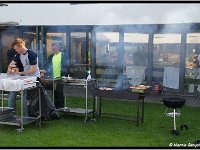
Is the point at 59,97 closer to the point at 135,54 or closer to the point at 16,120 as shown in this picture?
the point at 16,120

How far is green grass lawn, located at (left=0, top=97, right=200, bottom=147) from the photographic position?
5.83 m

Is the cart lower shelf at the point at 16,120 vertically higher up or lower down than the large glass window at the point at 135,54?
lower down

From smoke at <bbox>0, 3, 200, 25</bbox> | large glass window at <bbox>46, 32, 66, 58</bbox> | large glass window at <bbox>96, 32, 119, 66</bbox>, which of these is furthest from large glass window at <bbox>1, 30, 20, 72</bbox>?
large glass window at <bbox>96, 32, 119, 66</bbox>

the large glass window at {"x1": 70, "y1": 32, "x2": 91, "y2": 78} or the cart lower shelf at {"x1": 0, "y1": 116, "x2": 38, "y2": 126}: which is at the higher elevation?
the large glass window at {"x1": 70, "y1": 32, "x2": 91, "y2": 78}

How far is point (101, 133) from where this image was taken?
6430 mm

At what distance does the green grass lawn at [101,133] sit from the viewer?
19.1 ft

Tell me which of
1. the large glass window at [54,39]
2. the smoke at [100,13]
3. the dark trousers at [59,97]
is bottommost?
the dark trousers at [59,97]

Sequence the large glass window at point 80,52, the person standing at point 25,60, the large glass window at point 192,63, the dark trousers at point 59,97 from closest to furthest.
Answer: the person standing at point 25,60 → the dark trousers at point 59,97 → the large glass window at point 192,63 → the large glass window at point 80,52

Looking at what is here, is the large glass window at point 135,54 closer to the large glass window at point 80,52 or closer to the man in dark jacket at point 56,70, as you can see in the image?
the large glass window at point 80,52

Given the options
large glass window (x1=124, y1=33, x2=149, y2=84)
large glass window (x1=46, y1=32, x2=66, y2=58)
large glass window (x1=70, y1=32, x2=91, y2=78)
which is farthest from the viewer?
large glass window (x1=46, y1=32, x2=66, y2=58)

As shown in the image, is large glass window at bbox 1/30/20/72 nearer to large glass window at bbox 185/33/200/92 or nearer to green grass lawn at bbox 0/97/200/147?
green grass lawn at bbox 0/97/200/147

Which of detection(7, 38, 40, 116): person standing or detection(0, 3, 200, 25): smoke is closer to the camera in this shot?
detection(7, 38, 40, 116): person standing

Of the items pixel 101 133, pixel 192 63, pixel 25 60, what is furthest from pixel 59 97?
pixel 192 63

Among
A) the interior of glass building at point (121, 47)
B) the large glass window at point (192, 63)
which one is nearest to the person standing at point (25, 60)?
the interior of glass building at point (121, 47)
